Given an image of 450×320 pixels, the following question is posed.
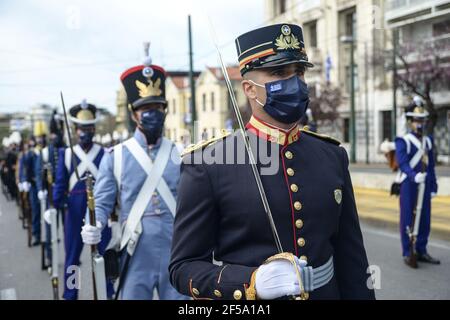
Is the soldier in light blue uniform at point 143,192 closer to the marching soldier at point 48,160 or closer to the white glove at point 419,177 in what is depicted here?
the marching soldier at point 48,160

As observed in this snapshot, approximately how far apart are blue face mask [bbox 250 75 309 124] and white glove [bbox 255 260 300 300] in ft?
1.91

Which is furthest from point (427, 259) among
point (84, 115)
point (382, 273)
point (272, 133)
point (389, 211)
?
point (272, 133)

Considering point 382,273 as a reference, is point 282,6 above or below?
above

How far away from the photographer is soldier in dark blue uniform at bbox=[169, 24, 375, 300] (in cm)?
199

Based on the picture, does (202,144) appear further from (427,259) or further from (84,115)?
(427,259)

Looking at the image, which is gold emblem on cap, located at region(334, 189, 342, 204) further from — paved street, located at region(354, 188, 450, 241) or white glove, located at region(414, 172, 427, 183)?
paved street, located at region(354, 188, 450, 241)

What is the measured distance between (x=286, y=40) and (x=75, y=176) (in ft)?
13.8

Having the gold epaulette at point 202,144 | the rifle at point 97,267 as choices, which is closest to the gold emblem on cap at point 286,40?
the gold epaulette at point 202,144

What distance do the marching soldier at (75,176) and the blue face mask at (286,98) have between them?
3.80 meters

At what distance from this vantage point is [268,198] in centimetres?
205

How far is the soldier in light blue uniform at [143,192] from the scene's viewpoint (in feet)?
12.3

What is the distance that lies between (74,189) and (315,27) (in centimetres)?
2945
